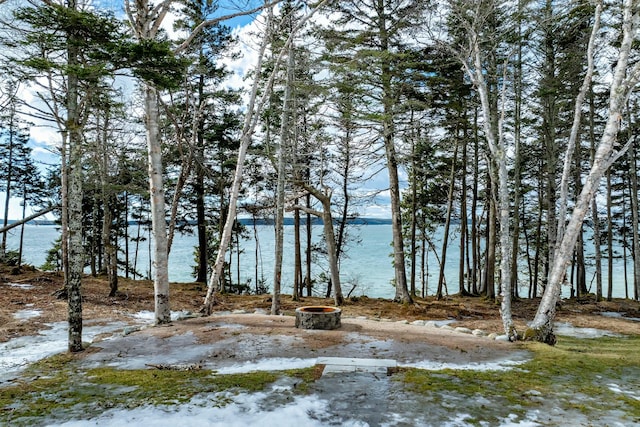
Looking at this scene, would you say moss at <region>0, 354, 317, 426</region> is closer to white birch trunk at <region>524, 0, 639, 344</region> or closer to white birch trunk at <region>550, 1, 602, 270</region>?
white birch trunk at <region>524, 0, 639, 344</region>

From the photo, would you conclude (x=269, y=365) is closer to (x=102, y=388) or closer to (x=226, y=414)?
(x=226, y=414)

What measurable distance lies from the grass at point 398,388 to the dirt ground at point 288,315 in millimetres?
1233

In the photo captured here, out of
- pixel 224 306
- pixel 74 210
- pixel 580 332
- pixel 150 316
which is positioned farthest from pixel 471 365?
pixel 224 306

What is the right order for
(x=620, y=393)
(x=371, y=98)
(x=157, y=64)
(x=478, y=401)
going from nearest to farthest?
(x=478, y=401), (x=620, y=393), (x=157, y=64), (x=371, y=98)

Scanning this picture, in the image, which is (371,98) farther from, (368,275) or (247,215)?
(368,275)

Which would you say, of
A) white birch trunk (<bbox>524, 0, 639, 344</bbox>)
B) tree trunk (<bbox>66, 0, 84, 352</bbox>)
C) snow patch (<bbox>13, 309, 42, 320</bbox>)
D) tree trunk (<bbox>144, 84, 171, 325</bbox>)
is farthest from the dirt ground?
white birch trunk (<bbox>524, 0, 639, 344</bbox>)

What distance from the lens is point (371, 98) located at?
34.4ft

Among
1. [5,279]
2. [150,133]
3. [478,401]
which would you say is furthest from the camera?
[5,279]

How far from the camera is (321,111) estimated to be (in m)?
12.4

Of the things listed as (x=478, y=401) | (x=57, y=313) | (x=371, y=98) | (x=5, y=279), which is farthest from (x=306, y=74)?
(x=5, y=279)

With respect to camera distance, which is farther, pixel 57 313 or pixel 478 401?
pixel 57 313

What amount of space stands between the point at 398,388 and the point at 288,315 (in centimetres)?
632

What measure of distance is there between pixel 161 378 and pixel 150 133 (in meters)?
5.32

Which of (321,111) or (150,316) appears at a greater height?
(321,111)
